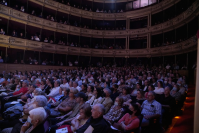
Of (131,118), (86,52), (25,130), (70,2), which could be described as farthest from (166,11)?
(25,130)

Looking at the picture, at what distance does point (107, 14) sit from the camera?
51.2 ft

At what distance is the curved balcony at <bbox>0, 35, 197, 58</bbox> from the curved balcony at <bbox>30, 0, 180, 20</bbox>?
331cm

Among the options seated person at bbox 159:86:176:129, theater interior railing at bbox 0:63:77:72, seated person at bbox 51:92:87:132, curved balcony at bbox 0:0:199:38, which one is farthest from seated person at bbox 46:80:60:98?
curved balcony at bbox 0:0:199:38

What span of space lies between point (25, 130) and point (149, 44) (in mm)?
13105

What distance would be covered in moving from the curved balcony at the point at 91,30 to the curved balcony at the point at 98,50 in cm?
141

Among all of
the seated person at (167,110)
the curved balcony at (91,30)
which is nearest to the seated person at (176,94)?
the seated person at (167,110)

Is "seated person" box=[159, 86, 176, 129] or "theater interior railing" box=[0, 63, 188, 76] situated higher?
"theater interior railing" box=[0, 63, 188, 76]

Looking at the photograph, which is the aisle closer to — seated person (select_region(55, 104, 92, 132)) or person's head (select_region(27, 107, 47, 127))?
seated person (select_region(55, 104, 92, 132))

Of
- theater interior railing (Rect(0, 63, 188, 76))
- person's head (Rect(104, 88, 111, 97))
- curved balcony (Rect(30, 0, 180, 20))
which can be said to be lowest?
person's head (Rect(104, 88, 111, 97))

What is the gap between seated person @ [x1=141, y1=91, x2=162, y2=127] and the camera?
101 inches

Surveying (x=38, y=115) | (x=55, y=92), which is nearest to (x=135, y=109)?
(x=38, y=115)

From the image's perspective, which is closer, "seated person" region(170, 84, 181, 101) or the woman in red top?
the woman in red top

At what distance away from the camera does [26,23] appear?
37.2 feet

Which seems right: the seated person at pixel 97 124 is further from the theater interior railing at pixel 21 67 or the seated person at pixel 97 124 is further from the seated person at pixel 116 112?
the theater interior railing at pixel 21 67
